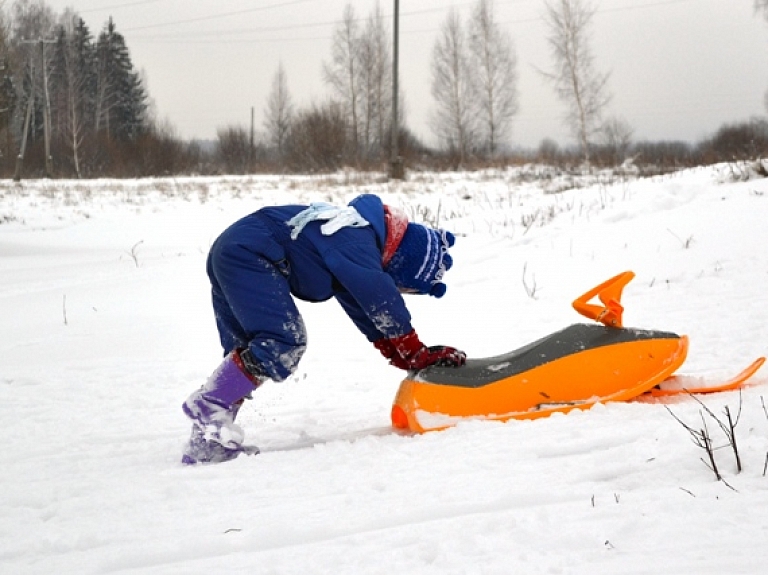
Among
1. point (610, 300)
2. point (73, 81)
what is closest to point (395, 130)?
point (610, 300)

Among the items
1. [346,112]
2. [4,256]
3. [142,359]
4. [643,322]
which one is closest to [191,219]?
[4,256]

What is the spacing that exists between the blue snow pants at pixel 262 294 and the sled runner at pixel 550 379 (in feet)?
1.61

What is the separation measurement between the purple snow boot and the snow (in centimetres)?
11

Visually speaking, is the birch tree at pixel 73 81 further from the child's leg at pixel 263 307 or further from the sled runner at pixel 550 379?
the sled runner at pixel 550 379

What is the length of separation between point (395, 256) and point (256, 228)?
525 millimetres

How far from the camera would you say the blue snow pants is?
256 cm

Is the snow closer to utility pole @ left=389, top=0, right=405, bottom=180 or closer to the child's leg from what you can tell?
the child's leg

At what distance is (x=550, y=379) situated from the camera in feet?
9.05

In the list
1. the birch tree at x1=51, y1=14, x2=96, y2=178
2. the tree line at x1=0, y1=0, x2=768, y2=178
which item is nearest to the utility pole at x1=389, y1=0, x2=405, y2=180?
the tree line at x1=0, y1=0, x2=768, y2=178

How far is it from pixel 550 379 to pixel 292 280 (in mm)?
1031

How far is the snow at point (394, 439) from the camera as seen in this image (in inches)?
65.2

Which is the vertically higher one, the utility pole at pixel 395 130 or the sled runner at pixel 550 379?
the utility pole at pixel 395 130

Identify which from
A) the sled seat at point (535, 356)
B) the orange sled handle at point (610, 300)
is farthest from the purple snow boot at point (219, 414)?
the orange sled handle at point (610, 300)

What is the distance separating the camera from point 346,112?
35.2m
